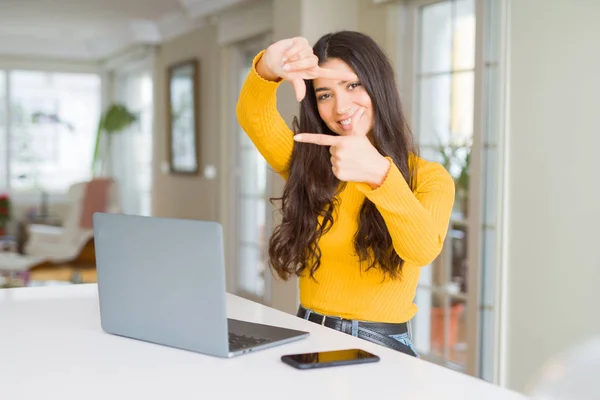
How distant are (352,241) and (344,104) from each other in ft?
1.04

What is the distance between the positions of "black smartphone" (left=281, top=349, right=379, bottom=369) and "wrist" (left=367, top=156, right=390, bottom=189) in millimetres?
313

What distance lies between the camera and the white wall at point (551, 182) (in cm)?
299

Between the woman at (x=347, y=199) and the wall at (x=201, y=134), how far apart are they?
476 centimetres

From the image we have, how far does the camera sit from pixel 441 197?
5.45 feet

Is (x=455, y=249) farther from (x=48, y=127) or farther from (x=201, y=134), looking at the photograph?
(x=48, y=127)

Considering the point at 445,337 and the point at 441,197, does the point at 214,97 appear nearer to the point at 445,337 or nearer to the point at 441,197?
the point at 445,337

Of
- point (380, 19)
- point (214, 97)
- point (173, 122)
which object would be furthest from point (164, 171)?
point (380, 19)

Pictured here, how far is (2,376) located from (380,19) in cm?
342

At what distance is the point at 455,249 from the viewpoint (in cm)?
387

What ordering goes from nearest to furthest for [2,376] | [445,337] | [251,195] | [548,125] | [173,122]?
[2,376] < [548,125] < [445,337] < [251,195] < [173,122]

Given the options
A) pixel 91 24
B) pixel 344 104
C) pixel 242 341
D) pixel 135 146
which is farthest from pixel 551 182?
pixel 135 146

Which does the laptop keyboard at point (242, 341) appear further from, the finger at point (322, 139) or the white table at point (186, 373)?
the finger at point (322, 139)

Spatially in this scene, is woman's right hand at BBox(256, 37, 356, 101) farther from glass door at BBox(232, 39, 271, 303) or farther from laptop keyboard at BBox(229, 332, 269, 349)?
glass door at BBox(232, 39, 271, 303)

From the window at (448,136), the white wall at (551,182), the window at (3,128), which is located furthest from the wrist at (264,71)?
the window at (3,128)
